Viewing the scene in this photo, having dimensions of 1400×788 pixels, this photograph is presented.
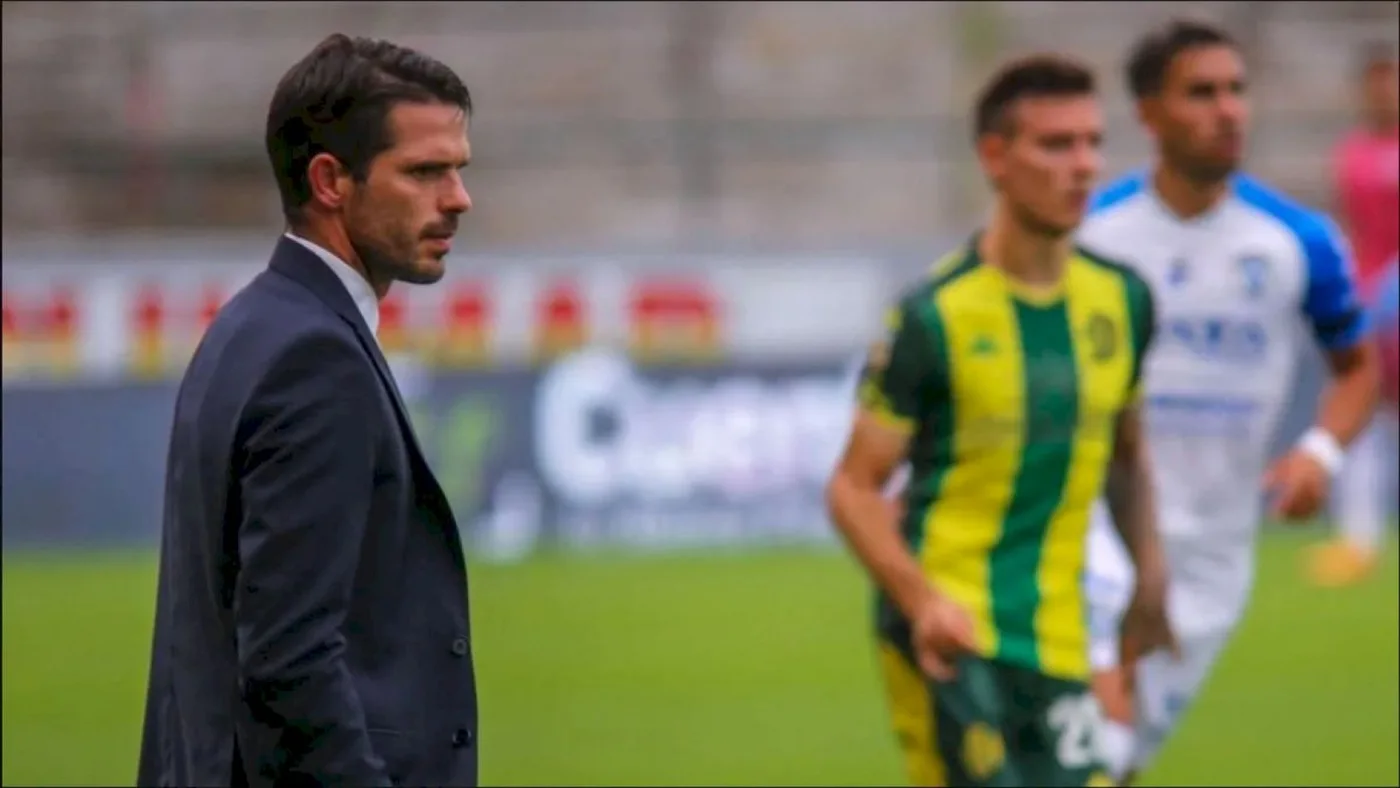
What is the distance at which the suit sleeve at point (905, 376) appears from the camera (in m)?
5.52

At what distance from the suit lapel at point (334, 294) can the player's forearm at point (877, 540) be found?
1.98 m

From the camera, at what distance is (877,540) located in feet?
17.8

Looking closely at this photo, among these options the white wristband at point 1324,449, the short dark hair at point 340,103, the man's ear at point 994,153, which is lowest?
the white wristband at point 1324,449

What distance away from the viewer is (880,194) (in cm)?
→ 1923

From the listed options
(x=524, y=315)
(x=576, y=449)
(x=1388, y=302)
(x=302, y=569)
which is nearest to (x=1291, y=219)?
(x=302, y=569)

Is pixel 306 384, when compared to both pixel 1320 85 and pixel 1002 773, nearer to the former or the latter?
pixel 1002 773

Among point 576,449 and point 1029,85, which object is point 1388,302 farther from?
point 1029,85

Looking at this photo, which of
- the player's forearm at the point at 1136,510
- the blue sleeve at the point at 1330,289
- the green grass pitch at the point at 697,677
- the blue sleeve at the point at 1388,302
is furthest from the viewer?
the blue sleeve at the point at 1388,302

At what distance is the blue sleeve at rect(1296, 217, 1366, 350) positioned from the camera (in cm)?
690

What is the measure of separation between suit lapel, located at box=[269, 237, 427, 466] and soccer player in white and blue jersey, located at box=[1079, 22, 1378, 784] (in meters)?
3.64

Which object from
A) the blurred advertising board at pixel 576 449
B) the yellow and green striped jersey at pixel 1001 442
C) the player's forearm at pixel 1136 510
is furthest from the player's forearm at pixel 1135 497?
the blurred advertising board at pixel 576 449

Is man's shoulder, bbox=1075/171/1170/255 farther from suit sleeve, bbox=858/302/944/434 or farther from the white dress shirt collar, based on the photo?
the white dress shirt collar

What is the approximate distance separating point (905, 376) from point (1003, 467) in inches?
11.6

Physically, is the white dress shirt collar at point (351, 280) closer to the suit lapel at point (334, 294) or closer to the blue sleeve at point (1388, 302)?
the suit lapel at point (334, 294)
